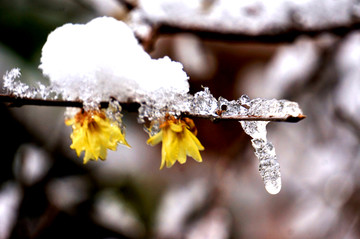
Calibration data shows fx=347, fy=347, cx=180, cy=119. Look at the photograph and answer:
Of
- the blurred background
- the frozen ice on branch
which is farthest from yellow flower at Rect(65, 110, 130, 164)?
the blurred background

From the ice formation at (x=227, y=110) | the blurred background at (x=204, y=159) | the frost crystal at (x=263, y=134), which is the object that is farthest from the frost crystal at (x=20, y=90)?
the blurred background at (x=204, y=159)

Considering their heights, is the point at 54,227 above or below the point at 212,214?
below

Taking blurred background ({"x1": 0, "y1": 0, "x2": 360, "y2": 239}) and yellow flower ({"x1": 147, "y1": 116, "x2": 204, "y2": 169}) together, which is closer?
yellow flower ({"x1": 147, "y1": 116, "x2": 204, "y2": 169})

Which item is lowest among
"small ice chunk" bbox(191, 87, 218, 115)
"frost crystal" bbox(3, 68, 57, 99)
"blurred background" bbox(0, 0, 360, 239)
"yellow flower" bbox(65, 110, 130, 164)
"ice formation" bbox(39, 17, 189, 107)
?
"yellow flower" bbox(65, 110, 130, 164)

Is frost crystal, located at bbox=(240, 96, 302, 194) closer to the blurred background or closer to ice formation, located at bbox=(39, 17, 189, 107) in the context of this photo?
ice formation, located at bbox=(39, 17, 189, 107)

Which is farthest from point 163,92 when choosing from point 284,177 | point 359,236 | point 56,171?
point 359,236

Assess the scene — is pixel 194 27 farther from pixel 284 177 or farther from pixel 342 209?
pixel 342 209

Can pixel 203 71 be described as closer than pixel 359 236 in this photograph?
No
